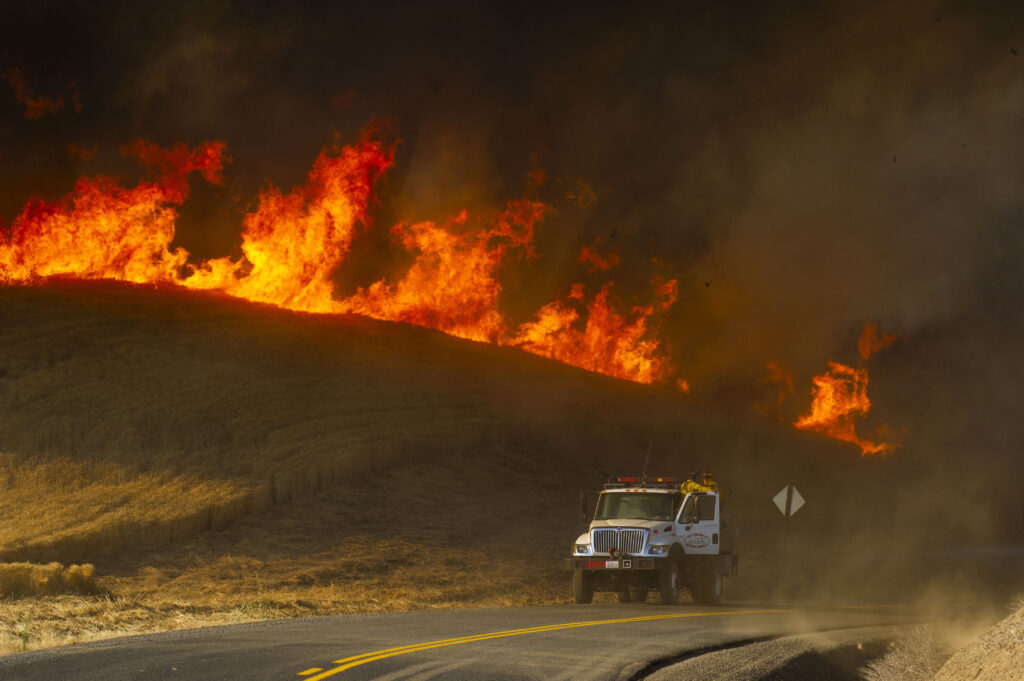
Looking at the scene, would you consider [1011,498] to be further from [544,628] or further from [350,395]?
[544,628]

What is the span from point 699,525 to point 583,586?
301cm

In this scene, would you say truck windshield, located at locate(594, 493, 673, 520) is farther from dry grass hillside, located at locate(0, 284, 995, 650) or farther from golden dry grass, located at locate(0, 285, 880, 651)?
dry grass hillside, located at locate(0, 284, 995, 650)

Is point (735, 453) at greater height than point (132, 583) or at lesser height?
greater

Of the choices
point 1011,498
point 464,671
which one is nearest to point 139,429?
point 464,671

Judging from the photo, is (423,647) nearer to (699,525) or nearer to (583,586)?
(583,586)

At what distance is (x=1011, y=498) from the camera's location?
67.6 m

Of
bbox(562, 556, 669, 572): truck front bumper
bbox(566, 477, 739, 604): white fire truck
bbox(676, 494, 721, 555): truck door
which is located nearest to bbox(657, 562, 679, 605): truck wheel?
bbox(566, 477, 739, 604): white fire truck

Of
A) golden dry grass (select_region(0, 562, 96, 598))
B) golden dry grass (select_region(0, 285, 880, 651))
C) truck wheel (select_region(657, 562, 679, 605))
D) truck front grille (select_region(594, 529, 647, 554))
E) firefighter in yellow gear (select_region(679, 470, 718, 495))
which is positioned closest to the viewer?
golden dry grass (select_region(0, 562, 96, 598))

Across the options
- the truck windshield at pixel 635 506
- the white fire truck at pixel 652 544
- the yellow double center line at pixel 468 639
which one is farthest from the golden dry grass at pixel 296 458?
the yellow double center line at pixel 468 639

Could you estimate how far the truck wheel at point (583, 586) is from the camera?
25.0 metres

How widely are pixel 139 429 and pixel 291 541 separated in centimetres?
1552

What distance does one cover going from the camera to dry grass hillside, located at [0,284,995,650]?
→ 96.9ft

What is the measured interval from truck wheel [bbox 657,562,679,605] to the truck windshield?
1176 mm

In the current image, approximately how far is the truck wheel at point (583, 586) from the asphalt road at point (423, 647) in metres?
1.88
